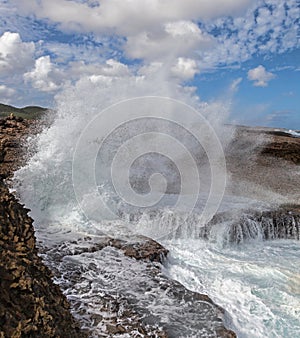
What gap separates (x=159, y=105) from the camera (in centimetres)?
1936

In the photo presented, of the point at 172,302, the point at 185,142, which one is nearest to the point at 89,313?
the point at 172,302

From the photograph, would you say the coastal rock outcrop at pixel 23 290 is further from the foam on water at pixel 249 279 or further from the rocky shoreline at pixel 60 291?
the foam on water at pixel 249 279

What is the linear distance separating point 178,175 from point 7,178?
22.2 feet

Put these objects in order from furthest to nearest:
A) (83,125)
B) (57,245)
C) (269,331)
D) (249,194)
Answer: (83,125), (249,194), (57,245), (269,331)

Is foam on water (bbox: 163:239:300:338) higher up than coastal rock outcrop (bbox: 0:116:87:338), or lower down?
lower down

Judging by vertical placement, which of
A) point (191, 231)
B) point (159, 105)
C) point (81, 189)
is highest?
point (159, 105)

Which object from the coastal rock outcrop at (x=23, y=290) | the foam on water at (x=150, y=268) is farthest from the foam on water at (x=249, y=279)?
the coastal rock outcrop at (x=23, y=290)

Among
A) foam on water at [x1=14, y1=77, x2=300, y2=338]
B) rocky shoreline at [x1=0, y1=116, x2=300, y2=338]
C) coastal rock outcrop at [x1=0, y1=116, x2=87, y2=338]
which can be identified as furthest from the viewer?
foam on water at [x1=14, y1=77, x2=300, y2=338]

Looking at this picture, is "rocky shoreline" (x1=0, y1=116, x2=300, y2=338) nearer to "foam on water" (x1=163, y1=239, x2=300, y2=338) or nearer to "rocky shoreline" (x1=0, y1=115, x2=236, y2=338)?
"rocky shoreline" (x1=0, y1=115, x2=236, y2=338)

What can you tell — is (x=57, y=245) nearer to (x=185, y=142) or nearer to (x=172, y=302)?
(x=172, y=302)

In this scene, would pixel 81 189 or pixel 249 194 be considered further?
pixel 249 194

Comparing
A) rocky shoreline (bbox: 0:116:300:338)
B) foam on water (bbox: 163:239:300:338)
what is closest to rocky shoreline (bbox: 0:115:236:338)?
rocky shoreline (bbox: 0:116:300:338)

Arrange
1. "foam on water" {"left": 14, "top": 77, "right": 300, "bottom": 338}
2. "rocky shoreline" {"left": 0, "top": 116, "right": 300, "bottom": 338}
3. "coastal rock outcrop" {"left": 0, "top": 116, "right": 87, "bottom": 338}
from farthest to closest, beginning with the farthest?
1. "foam on water" {"left": 14, "top": 77, "right": 300, "bottom": 338}
2. "rocky shoreline" {"left": 0, "top": 116, "right": 300, "bottom": 338}
3. "coastal rock outcrop" {"left": 0, "top": 116, "right": 87, "bottom": 338}

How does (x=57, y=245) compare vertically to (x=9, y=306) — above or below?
below
